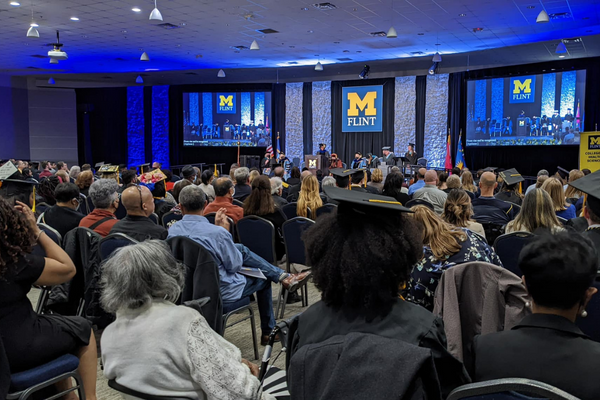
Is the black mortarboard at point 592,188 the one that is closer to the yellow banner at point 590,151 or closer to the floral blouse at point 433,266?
the floral blouse at point 433,266

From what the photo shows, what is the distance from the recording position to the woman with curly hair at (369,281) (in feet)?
4.08

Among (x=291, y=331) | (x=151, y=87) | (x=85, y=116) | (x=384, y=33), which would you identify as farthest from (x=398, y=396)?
(x=85, y=116)

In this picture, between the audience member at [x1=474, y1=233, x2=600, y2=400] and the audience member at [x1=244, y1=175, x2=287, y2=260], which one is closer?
the audience member at [x1=474, y1=233, x2=600, y2=400]

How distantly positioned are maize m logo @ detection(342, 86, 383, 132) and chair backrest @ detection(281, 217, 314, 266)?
43.3 feet

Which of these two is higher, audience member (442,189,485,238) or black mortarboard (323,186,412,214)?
black mortarboard (323,186,412,214)

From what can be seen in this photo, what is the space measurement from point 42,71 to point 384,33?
13436 mm

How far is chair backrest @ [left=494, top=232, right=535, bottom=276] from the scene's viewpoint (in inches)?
125

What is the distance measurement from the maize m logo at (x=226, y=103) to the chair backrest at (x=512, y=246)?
52.8ft

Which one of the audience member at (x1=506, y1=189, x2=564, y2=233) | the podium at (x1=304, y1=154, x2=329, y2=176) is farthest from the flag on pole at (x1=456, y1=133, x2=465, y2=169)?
the audience member at (x1=506, y1=189, x2=564, y2=233)

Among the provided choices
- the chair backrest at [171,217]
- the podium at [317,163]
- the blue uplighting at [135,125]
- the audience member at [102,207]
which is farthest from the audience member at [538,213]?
the blue uplighting at [135,125]

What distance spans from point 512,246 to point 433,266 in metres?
1.03

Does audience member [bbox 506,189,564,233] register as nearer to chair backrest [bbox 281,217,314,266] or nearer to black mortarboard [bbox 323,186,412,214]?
chair backrest [bbox 281,217,314,266]

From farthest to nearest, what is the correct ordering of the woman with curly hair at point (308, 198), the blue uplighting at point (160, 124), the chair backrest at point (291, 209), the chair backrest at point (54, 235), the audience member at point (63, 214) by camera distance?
the blue uplighting at point (160, 124) < the chair backrest at point (291, 209) < the woman with curly hair at point (308, 198) < the audience member at point (63, 214) < the chair backrest at point (54, 235)

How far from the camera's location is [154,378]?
1783 millimetres
